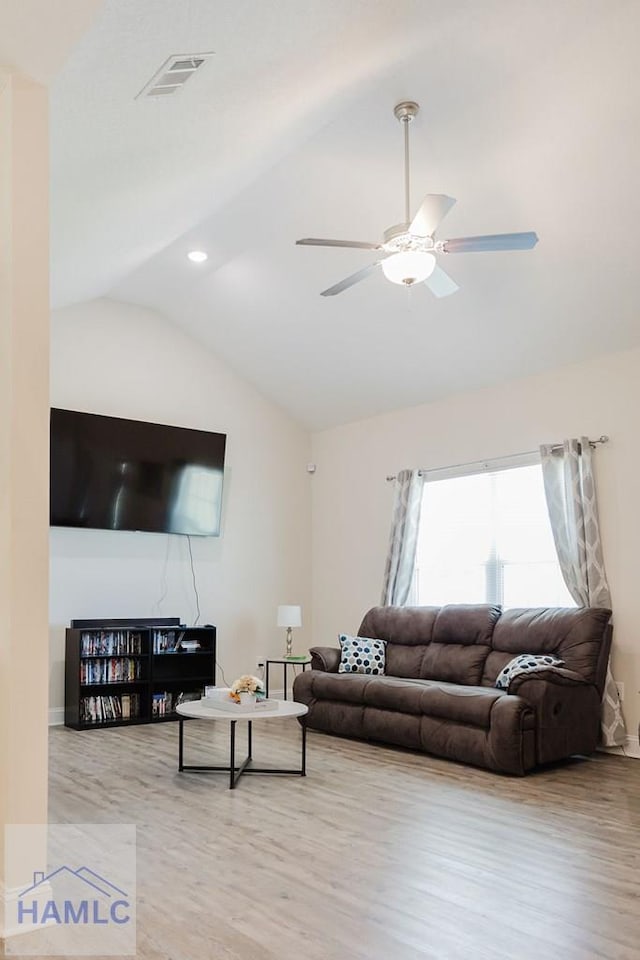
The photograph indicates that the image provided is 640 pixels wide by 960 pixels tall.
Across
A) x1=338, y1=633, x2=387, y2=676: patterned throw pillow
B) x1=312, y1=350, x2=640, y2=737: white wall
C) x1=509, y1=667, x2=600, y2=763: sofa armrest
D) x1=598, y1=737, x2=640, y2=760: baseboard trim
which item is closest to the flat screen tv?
x1=312, y1=350, x2=640, y2=737: white wall

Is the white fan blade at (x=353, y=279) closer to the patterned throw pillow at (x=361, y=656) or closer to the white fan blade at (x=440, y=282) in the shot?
the white fan blade at (x=440, y=282)

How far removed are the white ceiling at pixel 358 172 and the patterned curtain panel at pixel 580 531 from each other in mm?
790

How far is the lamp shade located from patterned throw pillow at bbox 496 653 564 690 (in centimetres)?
244

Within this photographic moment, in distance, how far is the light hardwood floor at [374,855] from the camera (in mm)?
2723

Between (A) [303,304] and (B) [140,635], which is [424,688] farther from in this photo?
(A) [303,304]

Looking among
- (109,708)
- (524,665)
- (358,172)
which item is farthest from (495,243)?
(109,708)

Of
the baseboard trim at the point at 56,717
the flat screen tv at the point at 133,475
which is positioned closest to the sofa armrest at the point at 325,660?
the flat screen tv at the point at 133,475

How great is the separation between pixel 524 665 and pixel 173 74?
13.7 feet

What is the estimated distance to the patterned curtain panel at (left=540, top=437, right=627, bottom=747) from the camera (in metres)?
5.71

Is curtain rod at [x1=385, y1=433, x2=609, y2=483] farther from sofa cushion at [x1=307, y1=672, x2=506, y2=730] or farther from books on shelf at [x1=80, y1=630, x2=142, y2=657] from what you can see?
books on shelf at [x1=80, y1=630, x2=142, y2=657]

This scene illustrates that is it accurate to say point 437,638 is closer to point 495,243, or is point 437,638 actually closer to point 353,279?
point 353,279

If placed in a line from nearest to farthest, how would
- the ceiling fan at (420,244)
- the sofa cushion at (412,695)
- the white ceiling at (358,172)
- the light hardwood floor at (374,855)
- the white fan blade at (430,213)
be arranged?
the light hardwood floor at (374,855)
the white ceiling at (358,172)
the white fan blade at (430,213)
the ceiling fan at (420,244)
the sofa cushion at (412,695)

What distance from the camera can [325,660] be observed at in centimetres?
686

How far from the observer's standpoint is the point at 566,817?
164 inches
